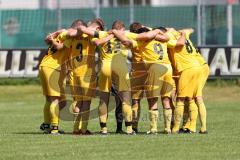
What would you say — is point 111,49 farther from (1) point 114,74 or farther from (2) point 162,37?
(2) point 162,37

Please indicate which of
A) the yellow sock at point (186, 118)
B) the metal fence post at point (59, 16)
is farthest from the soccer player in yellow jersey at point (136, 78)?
the metal fence post at point (59, 16)

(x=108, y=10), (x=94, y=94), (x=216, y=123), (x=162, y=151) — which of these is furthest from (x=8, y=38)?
(x=162, y=151)

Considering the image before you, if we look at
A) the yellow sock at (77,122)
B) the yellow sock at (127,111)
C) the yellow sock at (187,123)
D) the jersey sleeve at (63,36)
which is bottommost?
the yellow sock at (187,123)

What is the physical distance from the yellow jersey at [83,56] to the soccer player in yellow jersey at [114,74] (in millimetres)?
219

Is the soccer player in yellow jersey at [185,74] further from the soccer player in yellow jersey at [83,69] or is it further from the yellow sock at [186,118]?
the soccer player in yellow jersey at [83,69]

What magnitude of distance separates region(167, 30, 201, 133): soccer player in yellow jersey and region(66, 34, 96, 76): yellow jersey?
5.27ft

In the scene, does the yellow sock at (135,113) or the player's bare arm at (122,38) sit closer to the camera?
the player's bare arm at (122,38)

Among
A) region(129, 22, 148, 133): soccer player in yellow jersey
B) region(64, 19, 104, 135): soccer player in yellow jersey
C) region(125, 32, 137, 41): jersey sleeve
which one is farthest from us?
region(129, 22, 148, 133): soccer player in yellow jersey

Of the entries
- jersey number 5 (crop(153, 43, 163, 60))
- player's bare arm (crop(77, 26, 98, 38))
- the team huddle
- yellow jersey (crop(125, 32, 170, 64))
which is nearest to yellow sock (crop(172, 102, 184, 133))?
the team huddle

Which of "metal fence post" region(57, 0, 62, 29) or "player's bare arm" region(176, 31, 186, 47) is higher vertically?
"player's bare arm" region(176, 31, 186, 47)

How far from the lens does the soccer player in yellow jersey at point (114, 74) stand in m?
18.2

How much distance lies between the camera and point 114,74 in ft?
60.0

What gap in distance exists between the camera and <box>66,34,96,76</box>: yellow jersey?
18312 millimetres

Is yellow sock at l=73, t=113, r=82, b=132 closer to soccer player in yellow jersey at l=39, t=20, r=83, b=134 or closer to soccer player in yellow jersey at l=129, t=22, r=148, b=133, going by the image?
soccer player in yellow jersey at l=39, t=20, r=83, b=134
